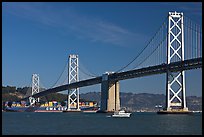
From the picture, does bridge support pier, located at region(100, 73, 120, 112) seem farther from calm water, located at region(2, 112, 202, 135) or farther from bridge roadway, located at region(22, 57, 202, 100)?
calm water, located at region(2, 112, 202, 135)

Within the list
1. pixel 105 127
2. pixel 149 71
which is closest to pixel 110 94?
pixel 149 71

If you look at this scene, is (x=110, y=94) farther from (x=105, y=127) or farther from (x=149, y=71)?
(x=105, y=127)

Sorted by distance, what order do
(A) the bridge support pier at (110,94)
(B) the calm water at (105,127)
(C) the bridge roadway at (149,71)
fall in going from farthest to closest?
(A) the bridge support pier at (110,94) → (C) the bridge roadway at (149,71) → (B) the calm water at (105,127)

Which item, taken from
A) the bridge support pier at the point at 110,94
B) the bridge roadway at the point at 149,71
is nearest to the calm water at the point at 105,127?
the bridge roadway at the point at 149,71

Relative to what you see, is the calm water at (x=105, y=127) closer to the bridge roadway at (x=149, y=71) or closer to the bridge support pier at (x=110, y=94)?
the bridge roadway at (x=149, y=71)

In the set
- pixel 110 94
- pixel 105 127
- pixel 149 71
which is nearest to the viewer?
pixel 105 127

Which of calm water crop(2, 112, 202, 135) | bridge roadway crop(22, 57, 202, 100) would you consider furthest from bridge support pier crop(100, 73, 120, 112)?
calm water crop(2, 112, 202, 135)

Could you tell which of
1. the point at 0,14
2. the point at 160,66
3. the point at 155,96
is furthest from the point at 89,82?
the point at 155,96

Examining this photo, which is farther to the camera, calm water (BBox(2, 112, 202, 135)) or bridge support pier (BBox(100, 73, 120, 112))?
bridge support pier (BBox(100, 73, 120, 112))

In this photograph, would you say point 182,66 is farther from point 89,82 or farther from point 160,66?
point 89,82

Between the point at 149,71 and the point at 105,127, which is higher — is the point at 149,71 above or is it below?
above

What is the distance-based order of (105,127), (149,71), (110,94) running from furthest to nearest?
(110,94) → (149,71) → (105,127)
